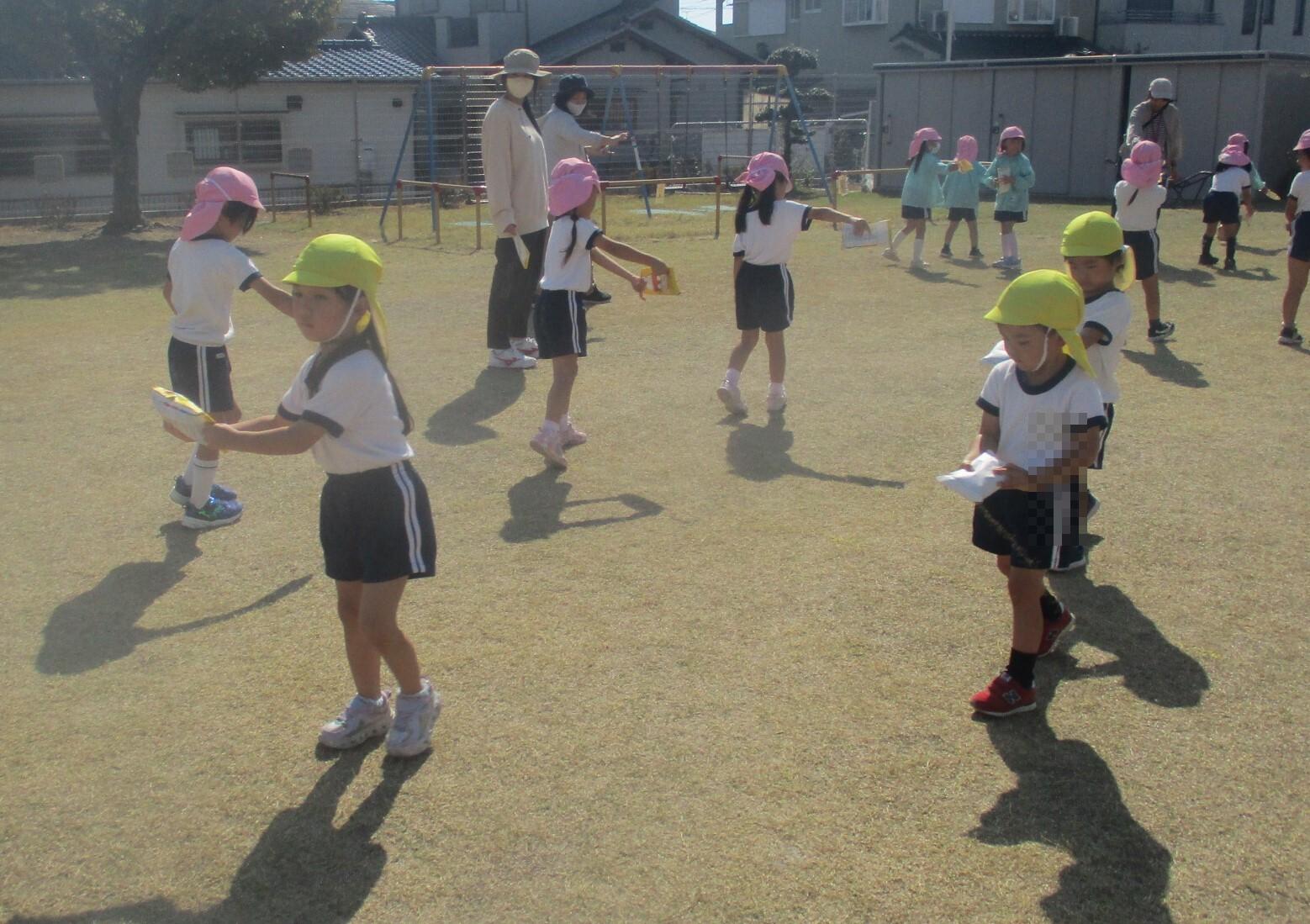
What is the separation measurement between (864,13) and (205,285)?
36.0 metres

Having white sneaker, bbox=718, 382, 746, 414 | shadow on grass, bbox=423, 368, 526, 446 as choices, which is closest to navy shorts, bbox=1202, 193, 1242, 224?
white sneaker, bbox=718, 382, 746, 414

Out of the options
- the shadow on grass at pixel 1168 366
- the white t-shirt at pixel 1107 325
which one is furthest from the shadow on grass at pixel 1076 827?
the shadow on grass at pixel 1168 366

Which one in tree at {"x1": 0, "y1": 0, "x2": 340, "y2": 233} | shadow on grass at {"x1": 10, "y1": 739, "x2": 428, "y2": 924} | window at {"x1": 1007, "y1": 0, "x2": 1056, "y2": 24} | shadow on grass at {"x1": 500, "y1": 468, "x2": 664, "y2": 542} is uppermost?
window at {"x1": 1007, "y1": 0, "x2": 1056, "y2": 24}

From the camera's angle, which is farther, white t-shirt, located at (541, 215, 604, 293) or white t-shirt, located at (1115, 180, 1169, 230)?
white t-shirt, located at (1115, 180, 1169, 230)

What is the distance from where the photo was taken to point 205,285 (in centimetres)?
534

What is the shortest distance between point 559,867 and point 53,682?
6.90 ft

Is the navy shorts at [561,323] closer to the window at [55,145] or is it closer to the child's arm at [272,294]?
the child's arm at [272,294]

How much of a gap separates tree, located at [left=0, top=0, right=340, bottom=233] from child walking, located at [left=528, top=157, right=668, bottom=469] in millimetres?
12615

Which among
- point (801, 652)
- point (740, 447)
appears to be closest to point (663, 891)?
point (801, 652)

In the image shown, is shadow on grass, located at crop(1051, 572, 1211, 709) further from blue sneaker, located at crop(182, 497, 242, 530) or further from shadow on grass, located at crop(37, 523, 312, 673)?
blue sneaker, located at crop(182, 497, 242, 530)

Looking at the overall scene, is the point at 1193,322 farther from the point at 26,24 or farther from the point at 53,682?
the point at 26,24

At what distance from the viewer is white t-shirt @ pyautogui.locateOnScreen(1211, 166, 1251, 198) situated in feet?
40.7

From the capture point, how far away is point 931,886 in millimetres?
2945

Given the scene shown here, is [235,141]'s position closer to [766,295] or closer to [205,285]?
[766,295]
